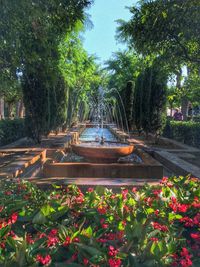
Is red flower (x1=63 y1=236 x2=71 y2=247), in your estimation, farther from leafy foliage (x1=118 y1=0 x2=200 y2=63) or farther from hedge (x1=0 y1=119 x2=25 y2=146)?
hedge (x1=0 y1=119 x2=25 y2=146)

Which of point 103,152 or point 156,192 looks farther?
point 103,152

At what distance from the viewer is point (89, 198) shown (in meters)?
3.33

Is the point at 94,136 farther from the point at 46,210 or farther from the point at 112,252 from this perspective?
the point at 112,252

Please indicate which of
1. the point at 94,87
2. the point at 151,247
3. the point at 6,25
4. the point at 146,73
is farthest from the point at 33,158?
the point at 94,87

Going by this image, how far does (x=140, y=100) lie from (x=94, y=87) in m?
47.1

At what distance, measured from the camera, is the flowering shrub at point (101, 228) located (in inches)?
89.0

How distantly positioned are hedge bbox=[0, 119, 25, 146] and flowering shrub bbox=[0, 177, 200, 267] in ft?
36.5

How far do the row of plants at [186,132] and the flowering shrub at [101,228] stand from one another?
39.2 ft

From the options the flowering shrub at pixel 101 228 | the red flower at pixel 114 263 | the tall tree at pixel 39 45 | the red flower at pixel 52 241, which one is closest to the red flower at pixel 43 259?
the flowering shrub at pixel 101 228

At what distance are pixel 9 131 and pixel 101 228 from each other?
13974 millimetres

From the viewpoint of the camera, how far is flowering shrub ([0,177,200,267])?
2262mm

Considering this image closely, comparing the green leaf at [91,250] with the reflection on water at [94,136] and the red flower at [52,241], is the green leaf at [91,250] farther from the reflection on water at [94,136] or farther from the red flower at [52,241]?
the reflection on water at [94,136]

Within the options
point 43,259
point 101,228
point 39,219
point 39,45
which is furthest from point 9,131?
point 43,259

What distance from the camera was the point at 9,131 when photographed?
16.1 meters
